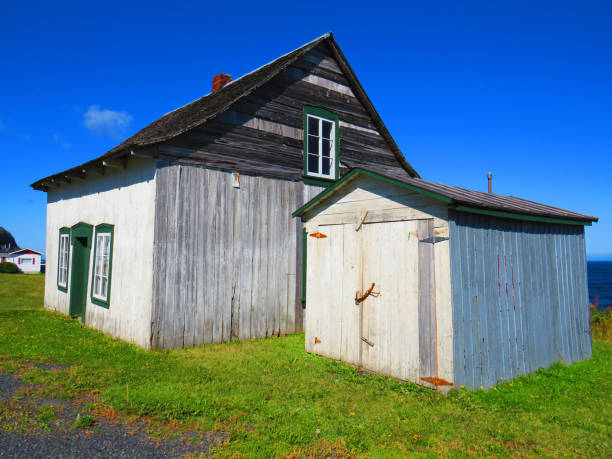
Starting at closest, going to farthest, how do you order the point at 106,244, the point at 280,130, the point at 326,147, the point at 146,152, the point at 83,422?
the point at 83,422 → the point at 146,152 → the point at 280,130 → the point at 106,244 → the point at 326,147

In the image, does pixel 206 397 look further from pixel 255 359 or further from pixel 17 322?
pixel 17 322

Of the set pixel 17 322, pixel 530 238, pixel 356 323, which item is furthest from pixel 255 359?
pixel 17 322

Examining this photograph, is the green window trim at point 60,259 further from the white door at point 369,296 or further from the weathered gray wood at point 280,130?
the white door at point 369,296

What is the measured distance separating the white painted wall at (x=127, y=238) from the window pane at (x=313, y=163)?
416cm

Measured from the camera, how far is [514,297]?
6.79m

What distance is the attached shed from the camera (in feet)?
19.6

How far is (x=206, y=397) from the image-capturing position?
5652 mm

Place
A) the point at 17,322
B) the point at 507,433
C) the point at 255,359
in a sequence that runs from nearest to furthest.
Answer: the point at 507,433
the point at 255,359
the point at 17,322

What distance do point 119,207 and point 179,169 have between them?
7.30ft

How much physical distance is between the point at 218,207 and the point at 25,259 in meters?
47.6

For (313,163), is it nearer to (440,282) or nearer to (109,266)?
(109,266)

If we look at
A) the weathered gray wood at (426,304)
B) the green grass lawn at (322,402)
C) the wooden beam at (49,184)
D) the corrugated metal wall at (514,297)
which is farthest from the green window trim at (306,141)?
the wooden beam at (49,184)

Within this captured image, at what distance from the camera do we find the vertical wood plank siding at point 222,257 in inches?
337

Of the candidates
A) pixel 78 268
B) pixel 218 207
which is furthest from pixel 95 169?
pixel 218 207
